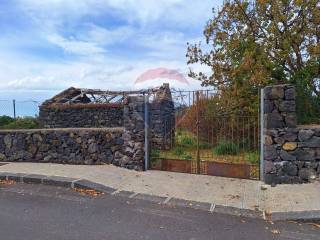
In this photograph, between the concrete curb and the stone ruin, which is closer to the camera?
the concrete curb

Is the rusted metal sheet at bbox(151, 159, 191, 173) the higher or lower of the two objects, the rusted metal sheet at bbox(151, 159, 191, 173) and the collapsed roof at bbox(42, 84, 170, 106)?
the lower

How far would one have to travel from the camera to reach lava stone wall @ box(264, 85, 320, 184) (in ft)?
28.4

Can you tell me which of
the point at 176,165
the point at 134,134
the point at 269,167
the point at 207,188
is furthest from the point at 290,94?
the point at 134,134

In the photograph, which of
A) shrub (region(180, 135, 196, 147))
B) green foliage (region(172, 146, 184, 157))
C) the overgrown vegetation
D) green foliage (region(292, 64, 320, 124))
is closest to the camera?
green foliage (region(292, 64, 320, 124))

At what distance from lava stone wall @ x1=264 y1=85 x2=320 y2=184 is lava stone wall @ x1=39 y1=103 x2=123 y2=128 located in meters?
12.4

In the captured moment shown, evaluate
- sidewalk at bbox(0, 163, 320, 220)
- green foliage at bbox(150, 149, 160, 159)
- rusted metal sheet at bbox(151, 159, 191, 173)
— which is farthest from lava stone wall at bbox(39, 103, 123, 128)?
rusted metal sheet at bbox(151, 159, 191, 173)

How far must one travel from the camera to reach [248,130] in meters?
9.45

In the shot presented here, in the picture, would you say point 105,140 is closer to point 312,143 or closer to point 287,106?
point 287,106

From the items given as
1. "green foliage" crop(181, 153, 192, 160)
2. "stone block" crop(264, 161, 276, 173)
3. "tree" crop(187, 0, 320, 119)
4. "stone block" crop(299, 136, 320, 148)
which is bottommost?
"stone block" crop(264, 161, 276, 173)

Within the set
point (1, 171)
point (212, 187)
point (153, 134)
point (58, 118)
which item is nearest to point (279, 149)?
point (212, 187)

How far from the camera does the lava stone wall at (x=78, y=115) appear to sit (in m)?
20.6

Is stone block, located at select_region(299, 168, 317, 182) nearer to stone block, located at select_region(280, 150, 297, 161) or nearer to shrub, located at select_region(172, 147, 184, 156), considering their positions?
stone block, located at select_region(280, 150, 297, 161)

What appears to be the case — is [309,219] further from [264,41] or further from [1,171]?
[264,41]

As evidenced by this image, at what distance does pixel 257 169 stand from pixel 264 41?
658cm
